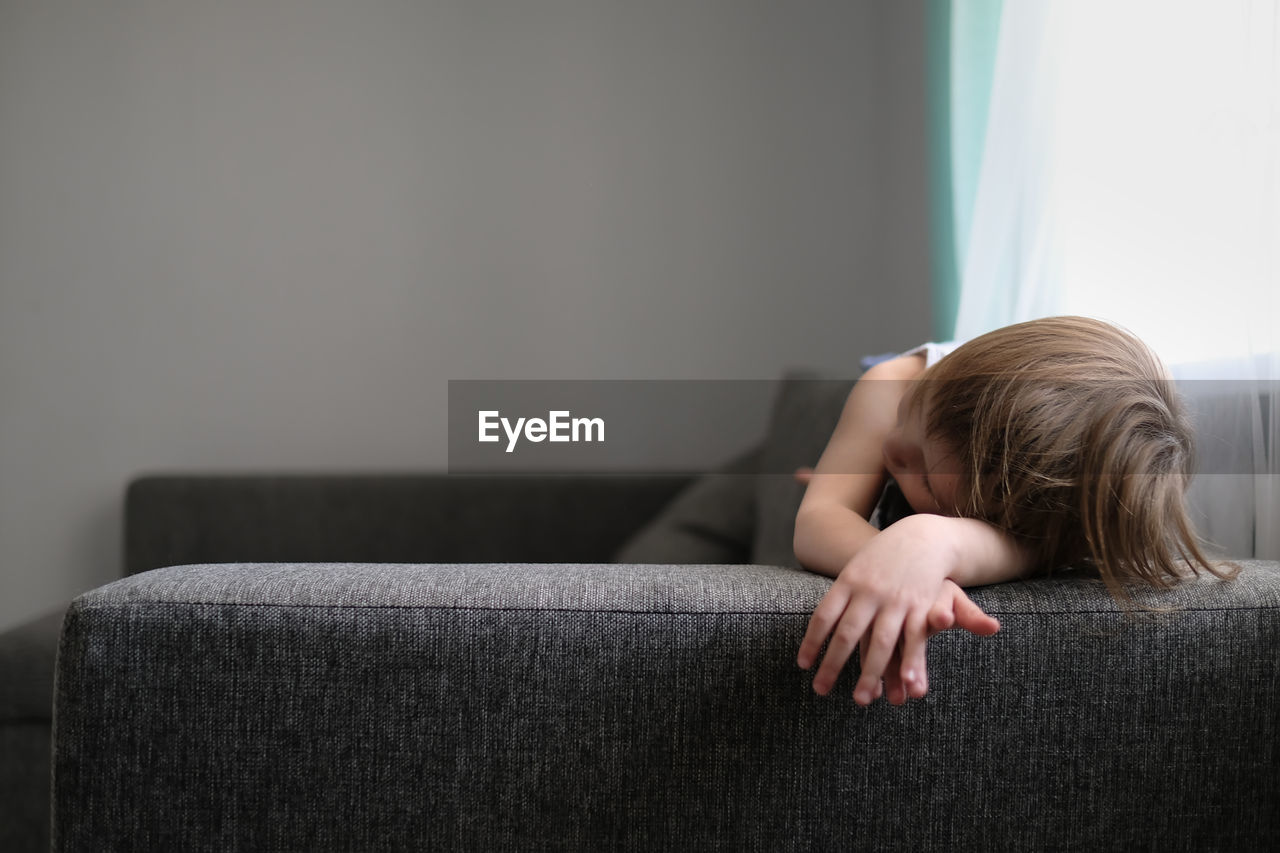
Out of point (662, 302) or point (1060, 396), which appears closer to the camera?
point (1060, 396)

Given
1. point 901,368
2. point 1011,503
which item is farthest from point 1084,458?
point 901,368

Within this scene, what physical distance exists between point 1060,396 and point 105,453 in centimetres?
127

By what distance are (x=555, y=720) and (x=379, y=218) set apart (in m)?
0.96

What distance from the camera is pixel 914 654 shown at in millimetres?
343

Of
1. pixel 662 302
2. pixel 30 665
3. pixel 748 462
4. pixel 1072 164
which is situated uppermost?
pixel 1072 164

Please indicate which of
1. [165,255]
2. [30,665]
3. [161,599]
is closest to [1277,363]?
[161,599]

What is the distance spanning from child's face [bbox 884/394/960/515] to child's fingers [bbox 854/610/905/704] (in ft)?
0.51

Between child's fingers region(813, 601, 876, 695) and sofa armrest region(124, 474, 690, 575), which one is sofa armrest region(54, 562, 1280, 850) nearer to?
child's fingers region(813, 601, 876, 695)

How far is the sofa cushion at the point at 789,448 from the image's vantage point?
0.96m

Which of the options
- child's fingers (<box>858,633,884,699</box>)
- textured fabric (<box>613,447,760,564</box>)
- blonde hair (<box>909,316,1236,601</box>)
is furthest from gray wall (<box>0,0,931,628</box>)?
child's fingers (<box>858,633,884,699</box>)

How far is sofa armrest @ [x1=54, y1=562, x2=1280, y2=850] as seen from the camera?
364 mm

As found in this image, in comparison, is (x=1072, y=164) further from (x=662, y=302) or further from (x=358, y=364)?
(x=358, y=364)

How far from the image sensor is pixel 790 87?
3.81ft

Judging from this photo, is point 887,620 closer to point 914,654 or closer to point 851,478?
point 914,654
